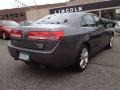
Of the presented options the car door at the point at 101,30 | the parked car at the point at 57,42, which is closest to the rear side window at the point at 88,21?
the parked car at the point at 57,42

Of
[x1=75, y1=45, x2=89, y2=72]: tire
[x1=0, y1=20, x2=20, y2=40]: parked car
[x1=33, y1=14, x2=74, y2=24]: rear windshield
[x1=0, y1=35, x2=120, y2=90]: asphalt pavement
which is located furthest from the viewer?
[x1=0, y1=20, x2=20, y2=40]: parked car

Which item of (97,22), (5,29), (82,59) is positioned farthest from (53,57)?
(5,29)

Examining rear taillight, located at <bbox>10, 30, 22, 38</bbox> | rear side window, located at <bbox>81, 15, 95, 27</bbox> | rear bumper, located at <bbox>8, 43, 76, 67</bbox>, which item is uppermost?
rear side window, located at <bbox>81, 15, 95, 27</bbox>

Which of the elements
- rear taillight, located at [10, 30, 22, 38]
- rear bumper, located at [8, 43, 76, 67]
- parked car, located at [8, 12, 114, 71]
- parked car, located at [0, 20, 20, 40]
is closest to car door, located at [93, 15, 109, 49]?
parked car, located at [8, 12, 114, 71]

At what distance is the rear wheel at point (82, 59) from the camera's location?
15.7 ft

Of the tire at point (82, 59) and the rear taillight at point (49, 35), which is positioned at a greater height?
the rear taillight at point (49, 35)

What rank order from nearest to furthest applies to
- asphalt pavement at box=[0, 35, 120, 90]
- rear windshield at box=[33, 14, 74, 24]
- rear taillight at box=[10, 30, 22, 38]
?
1. asphalt pavement at box=[0, 35, 120, 90]
2. rear taillight at box=[10, 30, 22, 38]
3. rear windshield at box=[33, 14, 74, 24]

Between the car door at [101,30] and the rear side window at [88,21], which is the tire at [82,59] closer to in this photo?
the rear side window at [88,21]

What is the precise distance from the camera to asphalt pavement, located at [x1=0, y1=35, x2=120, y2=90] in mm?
4039

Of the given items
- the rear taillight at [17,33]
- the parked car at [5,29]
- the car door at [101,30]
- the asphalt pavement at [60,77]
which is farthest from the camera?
the parked car at [5,29]

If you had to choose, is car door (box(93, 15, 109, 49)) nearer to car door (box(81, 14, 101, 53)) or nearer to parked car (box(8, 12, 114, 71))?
car door (box(81, 14, 101, 53))

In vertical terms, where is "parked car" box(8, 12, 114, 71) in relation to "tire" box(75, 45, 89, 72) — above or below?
above

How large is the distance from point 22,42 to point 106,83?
6.96 ft

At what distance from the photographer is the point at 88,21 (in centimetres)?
557
